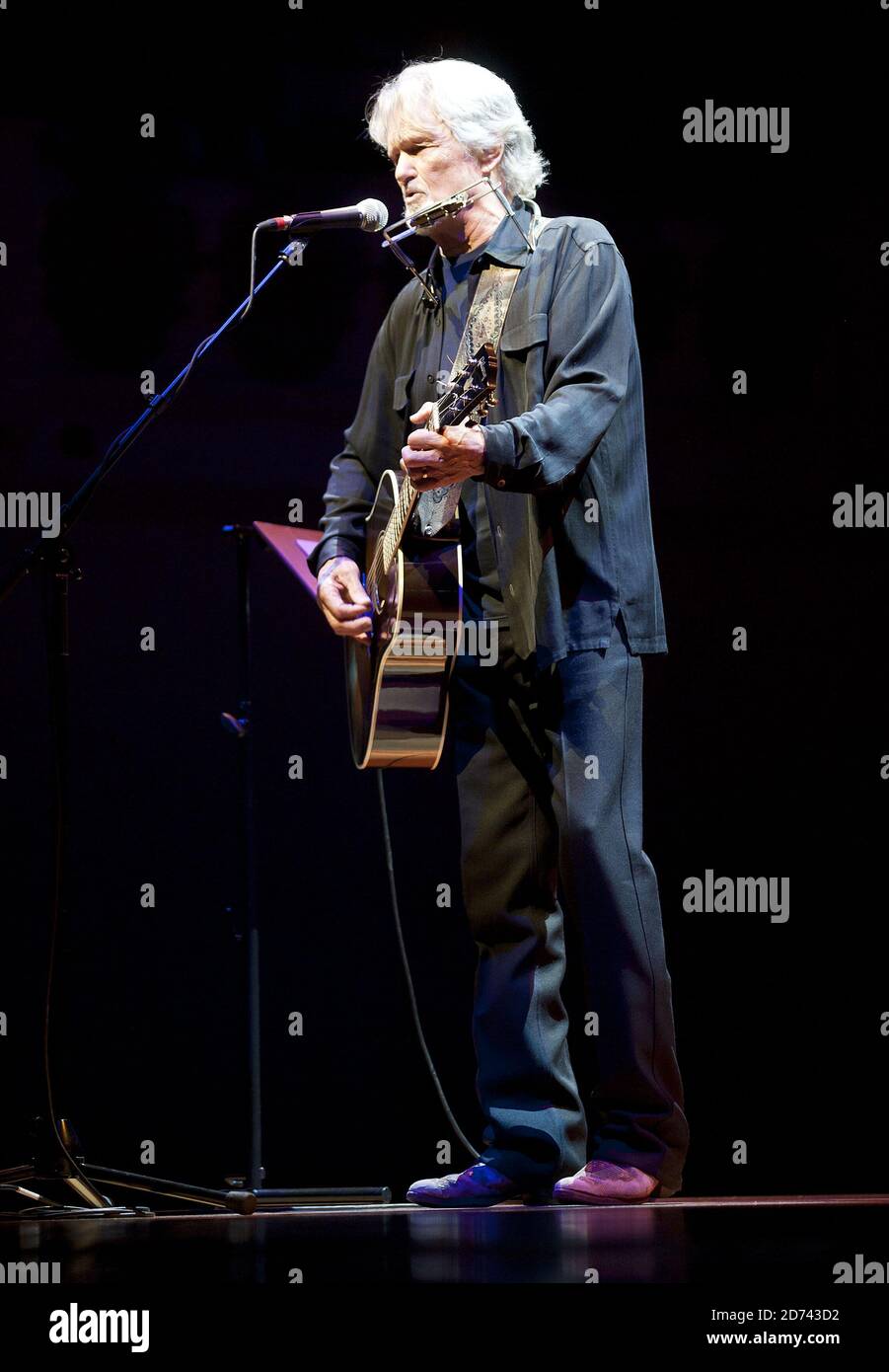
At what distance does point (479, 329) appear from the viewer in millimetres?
2779

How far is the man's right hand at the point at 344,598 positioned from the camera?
2943mm

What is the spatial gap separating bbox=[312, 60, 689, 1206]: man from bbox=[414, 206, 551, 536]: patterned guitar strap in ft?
0.08

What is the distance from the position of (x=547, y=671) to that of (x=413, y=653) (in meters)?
0.24

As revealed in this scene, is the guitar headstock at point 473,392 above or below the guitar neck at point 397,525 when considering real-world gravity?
above

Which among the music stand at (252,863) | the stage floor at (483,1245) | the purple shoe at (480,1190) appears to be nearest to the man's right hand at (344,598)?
the music stand at (252,863)

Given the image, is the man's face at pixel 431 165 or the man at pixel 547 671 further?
the man's face at pixel 431 165

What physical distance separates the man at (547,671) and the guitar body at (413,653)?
0.07 m

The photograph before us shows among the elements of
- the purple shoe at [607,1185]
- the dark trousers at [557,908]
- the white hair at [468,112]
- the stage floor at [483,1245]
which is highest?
the white hair at [468,112]

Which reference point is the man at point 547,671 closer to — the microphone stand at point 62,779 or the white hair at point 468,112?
the white hair at point 468,112

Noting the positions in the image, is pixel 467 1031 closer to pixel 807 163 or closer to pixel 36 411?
pixel 36 411

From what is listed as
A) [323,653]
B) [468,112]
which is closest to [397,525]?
[468,112]

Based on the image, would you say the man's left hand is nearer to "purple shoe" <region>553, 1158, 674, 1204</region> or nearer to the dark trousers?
the dark trousers

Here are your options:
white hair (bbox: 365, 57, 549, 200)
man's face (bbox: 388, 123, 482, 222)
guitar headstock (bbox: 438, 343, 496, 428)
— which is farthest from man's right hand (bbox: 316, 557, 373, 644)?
white hair (bbox: 365, 57, 549, 200)
